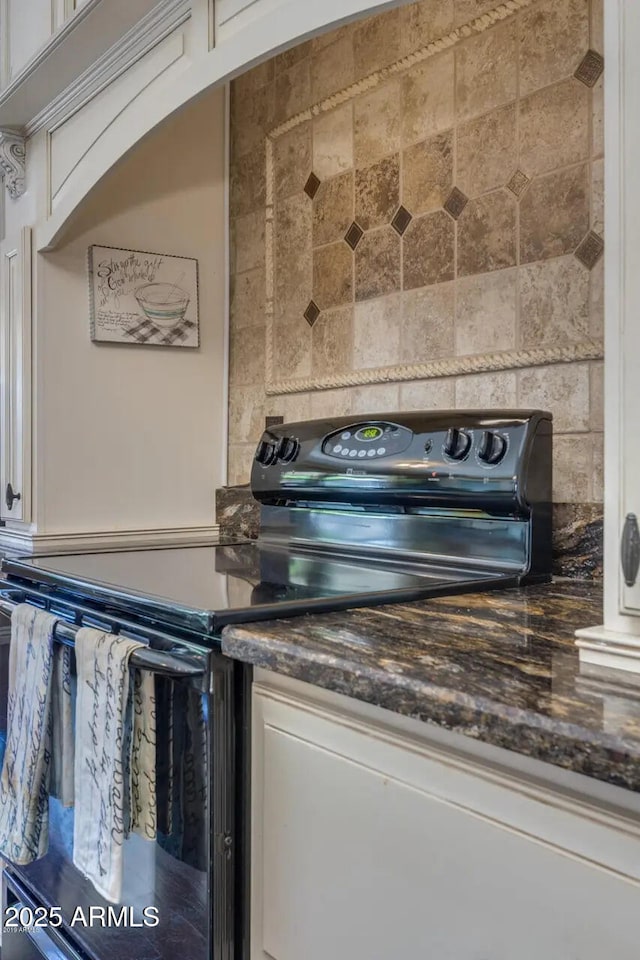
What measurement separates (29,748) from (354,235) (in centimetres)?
132

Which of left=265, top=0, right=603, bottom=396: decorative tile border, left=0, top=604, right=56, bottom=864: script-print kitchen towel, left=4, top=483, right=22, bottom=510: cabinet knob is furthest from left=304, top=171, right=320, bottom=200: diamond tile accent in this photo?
left=0, top=604, right=56, bottom=864: script-print kitchen towel

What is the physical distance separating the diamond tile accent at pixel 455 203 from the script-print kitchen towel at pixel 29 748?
3.69ft

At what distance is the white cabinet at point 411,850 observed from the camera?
0.66 m

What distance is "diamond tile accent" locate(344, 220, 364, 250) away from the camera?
1.90 m

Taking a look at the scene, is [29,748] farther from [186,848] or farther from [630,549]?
[630,549]

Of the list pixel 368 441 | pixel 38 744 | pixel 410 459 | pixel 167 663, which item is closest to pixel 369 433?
pixel 368 441

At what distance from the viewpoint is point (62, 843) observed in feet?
4.58

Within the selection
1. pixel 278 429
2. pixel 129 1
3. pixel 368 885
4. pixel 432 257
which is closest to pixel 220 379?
pixel 278 429

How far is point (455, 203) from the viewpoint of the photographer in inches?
65.3

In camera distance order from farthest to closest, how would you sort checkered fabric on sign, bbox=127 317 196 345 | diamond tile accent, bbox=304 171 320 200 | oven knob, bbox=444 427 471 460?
checkered fabric on sign, bbox=127 317 196 345
diamond tile accent, bbox=304 171 320 200
oven knob, bbox=444 427 471 460

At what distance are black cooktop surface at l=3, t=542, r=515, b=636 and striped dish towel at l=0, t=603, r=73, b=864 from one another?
0.34ft

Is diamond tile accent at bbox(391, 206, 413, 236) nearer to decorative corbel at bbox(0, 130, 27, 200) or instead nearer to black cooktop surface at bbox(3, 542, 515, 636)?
black cooktop surface at bbox(3, 542, 515, 636)

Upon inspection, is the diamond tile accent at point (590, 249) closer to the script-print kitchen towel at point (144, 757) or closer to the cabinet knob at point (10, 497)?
the script-print kitchen towel at point (144, 757)

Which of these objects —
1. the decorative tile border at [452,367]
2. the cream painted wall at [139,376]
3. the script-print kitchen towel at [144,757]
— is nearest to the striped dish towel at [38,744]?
the script-print kitchen towel at [144,757]
